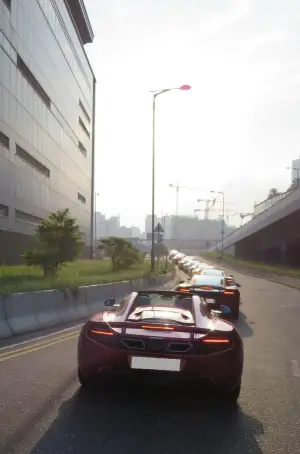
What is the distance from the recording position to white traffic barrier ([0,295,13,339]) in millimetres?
10461

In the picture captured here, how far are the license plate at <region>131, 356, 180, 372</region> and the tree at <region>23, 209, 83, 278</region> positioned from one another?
56.5 feet

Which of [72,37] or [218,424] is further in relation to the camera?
→ [72,37]

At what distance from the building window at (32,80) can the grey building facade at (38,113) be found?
9 cm

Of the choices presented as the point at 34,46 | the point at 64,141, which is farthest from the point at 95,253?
the point at 34,46

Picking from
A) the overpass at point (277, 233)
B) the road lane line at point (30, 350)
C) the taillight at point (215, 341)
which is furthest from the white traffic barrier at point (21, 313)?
the overpass at point (277, 233)

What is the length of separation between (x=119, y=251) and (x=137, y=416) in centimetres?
3071

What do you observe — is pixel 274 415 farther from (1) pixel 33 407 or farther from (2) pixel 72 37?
(2) pixel 72 37

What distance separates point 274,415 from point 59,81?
50.2m

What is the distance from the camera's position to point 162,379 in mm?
5559

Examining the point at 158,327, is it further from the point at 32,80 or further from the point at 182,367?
the point at 32,80

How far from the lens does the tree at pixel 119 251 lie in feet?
117

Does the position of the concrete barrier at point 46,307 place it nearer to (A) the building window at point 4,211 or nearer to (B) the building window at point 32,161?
(A) the building window at point 4,211

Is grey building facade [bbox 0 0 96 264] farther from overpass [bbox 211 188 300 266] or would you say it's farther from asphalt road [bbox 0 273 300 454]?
asphalt road [bbox 0 273 300 454]

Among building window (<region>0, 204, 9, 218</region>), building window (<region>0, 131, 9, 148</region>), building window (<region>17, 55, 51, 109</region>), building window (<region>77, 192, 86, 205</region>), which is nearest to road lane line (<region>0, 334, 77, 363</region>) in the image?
building window (<region>0, 204, 9, 218</region>)
